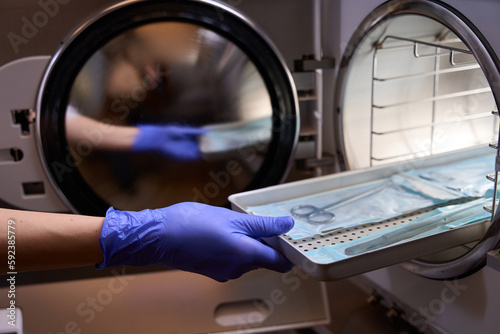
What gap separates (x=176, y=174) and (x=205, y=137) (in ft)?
0.45

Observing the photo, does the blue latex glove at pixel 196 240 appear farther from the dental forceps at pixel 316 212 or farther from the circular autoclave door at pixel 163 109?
the circular autoclave door at pixel 163 109

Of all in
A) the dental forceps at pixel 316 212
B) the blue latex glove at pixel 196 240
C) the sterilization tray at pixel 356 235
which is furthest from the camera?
the dental forceps at pixel 316 212

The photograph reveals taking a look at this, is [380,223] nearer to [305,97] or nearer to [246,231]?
[246,231]

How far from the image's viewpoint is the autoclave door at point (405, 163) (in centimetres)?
108

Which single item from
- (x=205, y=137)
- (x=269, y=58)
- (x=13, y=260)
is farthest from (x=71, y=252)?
(x=269, y=58)

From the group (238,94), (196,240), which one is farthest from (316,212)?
(238,94)

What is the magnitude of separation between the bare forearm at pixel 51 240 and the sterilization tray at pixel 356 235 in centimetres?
34

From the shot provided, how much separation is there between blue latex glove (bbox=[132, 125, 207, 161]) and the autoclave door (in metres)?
0.31

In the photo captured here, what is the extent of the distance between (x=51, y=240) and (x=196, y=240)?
12.6 inches

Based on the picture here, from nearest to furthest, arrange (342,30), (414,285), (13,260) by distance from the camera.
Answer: (13,260) < (414,285) < (342,30)

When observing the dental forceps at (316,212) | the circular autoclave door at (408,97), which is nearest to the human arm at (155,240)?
the dental forceps at (316,212)

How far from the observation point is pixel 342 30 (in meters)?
1.50

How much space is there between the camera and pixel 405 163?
1487 mm

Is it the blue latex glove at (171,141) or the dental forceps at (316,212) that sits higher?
the blue latex glove at (171,141)
